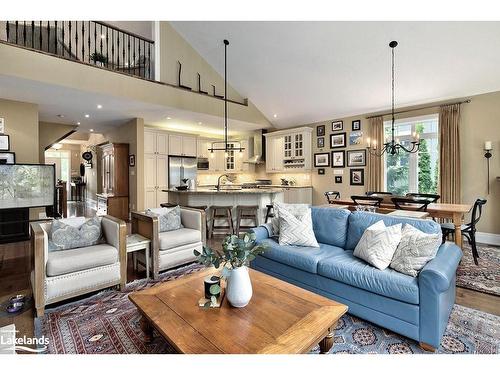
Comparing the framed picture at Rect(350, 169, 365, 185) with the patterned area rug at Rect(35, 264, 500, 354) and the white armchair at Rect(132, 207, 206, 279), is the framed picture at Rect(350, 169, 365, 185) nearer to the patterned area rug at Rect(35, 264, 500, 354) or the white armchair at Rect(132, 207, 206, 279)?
the patterned area rug at Rect(35, 264, 500, 354)

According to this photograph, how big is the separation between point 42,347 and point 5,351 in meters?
0.23

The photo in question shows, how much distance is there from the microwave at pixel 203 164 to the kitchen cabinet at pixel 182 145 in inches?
22.8

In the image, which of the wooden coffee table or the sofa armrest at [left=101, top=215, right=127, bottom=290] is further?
the sofa armrest at [left=101, top=215, right=127, bottom=290]

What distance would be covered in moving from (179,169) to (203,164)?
1.15m

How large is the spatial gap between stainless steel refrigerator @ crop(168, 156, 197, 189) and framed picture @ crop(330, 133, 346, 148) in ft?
12.8

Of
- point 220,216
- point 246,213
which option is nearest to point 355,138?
point 246,213

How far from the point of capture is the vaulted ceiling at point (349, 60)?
405 cm

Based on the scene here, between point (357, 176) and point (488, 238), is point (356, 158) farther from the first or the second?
point (488, 238)

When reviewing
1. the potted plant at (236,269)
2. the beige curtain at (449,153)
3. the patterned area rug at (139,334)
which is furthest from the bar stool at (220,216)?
the beige curtain at (449,153)

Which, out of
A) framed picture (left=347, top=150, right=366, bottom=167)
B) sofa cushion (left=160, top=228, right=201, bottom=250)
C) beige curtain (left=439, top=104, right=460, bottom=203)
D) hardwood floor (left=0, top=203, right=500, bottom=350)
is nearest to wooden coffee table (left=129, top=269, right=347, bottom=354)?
hardwood floor (left=0, top=203, right=500, bottom=350)

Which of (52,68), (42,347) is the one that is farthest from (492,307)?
(52,68)

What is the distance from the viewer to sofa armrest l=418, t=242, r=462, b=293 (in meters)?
1.79
